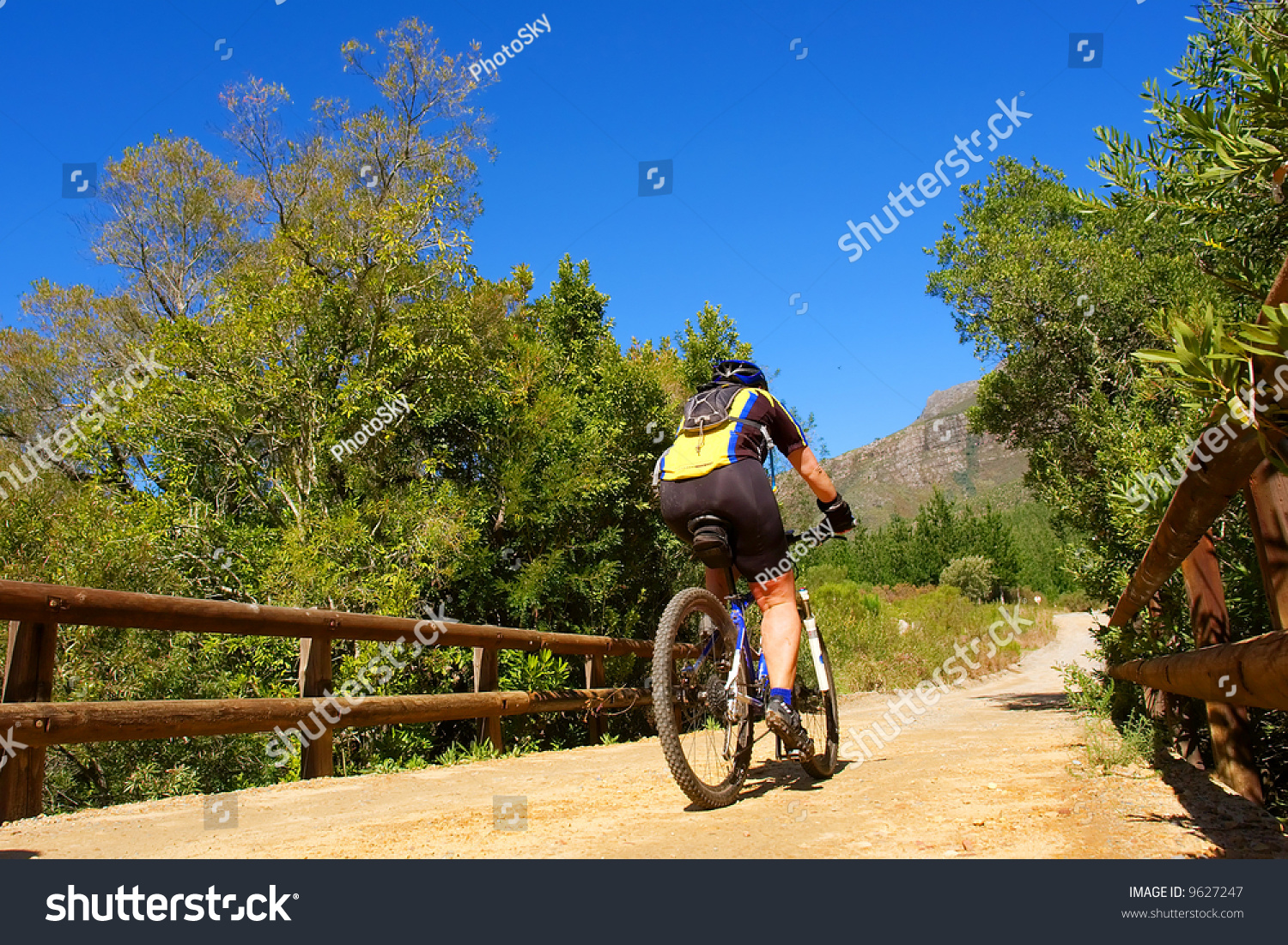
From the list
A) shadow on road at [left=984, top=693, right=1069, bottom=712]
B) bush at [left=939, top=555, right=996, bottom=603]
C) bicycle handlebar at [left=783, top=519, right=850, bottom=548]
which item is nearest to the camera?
bicycle handlebar at [left=783, top=519, right=850, bottom=548]

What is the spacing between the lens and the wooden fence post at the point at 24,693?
12.0ft

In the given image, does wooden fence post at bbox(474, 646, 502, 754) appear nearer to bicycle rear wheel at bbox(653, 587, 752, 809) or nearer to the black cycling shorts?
bicycle rear wheel at bbox(653, 587, 752, 809)

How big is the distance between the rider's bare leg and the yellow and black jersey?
616 mm

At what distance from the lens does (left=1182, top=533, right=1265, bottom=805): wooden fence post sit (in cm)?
340

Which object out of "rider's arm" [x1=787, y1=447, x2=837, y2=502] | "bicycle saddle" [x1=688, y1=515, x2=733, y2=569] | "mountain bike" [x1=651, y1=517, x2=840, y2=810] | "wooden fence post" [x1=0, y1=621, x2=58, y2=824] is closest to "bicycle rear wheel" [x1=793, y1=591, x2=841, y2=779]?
"mountain bike" [x1=651, y1=517, x2=840, y2=810]

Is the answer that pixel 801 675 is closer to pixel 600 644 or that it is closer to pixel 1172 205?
pixel 600 644

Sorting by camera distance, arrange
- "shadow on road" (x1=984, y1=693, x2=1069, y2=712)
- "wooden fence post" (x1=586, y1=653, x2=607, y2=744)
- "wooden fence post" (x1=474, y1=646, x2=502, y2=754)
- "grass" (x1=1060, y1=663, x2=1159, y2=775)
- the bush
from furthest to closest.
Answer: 1. the bush
2. "shadow on road" (x1=984, y1=693, x2=1069, y2=712)
3. "wooden fence post" (x1=586, y1=653, x2=607, y2=744)
4. "wooden fence post" (x1=474, y1=646, x2=502, y2=754)
5. "grass" (x1=1060, y1=663, x2=1159, y2=775)

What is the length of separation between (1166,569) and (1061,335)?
8329 millimetres

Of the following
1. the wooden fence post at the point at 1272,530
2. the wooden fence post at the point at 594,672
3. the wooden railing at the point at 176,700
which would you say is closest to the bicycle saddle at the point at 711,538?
the wooden fence post at the point at 1272,530

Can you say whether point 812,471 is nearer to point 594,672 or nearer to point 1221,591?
point 1221,591

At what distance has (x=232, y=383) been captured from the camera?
10.6 metres

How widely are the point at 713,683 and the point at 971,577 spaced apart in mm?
44781

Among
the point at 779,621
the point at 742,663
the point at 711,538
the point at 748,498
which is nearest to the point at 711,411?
the point at 748,498

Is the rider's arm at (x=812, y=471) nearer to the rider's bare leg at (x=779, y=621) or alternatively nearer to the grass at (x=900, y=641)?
the rider's bare leg at (x=779, y=621)
